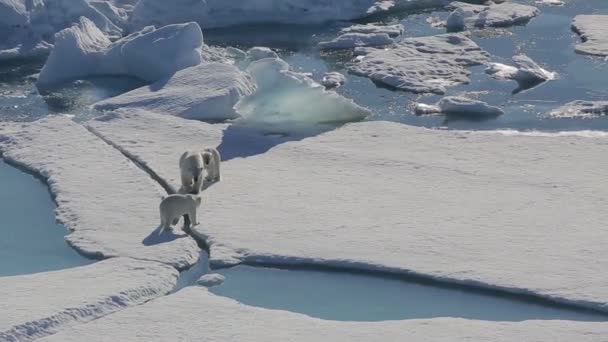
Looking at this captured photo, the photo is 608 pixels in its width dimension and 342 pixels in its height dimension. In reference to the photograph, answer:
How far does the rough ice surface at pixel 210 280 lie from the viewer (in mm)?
8602

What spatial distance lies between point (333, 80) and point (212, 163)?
12.1 feet

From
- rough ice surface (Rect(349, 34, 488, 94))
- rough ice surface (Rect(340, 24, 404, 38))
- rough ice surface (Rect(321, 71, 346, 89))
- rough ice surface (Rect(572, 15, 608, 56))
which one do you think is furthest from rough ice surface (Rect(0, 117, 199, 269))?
rough ice surface (Rect(572, 15, 608, 56))

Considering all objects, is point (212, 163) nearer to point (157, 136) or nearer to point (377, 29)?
point (157, 136)

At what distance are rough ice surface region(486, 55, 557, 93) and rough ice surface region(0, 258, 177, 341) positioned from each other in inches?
248

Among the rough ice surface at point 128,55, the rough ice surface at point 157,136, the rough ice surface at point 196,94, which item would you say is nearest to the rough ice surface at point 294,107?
the rough ice surface at point 196,94

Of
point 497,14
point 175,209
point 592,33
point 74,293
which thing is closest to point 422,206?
point 175,209

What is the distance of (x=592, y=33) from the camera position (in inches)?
618

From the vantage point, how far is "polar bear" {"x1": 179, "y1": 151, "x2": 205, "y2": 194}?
33.7 ft

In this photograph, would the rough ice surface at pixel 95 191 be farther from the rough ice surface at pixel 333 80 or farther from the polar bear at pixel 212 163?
the rough ice surface at pixel 333 80

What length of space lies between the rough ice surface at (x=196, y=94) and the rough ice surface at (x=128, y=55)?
1.12 ft

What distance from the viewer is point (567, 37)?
15781mm

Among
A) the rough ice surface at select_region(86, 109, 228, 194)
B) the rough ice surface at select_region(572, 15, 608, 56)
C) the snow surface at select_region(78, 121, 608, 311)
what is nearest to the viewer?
the snow surface at select_region(78, 121, 608, 311)

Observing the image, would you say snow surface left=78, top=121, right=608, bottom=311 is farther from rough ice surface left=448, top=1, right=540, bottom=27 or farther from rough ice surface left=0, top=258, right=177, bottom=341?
rough ice surface left=448, top=1, right=540, bottom=27

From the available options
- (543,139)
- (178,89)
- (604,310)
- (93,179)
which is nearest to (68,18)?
(178,89)
